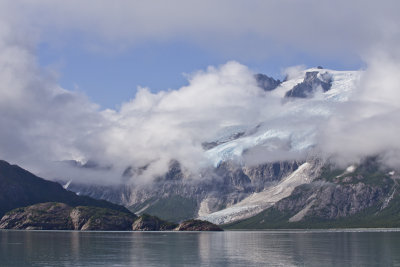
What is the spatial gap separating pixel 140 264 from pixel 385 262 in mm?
73394

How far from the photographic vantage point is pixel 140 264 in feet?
536

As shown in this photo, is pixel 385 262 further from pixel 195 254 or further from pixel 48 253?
pixel 48 253

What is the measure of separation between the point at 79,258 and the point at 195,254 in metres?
42.7

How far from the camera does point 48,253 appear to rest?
19962 centimetres

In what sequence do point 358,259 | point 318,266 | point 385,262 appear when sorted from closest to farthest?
point 318,266 → point 385,262 → point 358,259

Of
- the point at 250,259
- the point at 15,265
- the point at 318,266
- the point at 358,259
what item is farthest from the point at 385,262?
the point at 15,265

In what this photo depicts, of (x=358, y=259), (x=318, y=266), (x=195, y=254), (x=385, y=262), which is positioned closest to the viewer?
(x=318, y=266)

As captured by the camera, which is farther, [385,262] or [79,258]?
[79,258]

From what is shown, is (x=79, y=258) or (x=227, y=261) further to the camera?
(x=79, y=258)

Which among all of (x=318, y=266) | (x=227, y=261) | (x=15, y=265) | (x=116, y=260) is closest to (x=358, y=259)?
(x=318, y=266)

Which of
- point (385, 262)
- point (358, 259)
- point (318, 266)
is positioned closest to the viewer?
point (318, 266)

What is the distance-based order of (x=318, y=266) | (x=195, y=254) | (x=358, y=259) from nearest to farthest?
(x=318, y=266)
(x=358, y=259)
(x=195, y=254)

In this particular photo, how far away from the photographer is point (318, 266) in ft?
493

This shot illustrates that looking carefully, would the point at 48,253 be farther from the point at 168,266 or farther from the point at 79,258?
the point at 168,266
